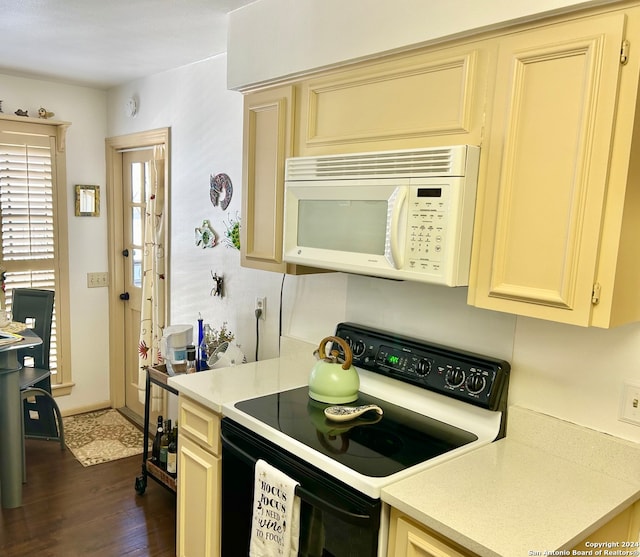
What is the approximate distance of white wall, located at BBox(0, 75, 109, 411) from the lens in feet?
12.5

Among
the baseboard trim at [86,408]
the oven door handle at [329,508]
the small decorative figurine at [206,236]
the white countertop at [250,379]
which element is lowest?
the baseboard trim at [86,408]

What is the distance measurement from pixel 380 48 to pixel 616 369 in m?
1.15

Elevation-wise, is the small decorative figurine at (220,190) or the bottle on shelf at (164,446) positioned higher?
the small decorative figurine at (220,190)

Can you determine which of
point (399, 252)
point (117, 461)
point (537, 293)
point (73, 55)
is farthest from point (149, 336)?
point (537, 293)

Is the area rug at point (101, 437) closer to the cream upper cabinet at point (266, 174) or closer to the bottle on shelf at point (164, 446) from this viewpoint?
the bottle on shelf at point (164, 446)

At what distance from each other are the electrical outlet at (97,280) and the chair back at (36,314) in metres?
0.56

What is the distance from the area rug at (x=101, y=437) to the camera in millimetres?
3428

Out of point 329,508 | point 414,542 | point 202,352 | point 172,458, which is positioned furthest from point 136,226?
point 414,542

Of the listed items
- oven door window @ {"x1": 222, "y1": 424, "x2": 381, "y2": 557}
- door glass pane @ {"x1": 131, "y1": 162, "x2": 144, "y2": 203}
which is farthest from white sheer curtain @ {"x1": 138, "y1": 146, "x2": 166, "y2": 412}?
oven door window @ {"x1": 222, "y1": 424, "x2": 381, "y2": 557}

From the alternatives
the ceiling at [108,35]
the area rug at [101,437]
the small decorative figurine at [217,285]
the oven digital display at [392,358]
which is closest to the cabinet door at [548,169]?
the oven digital display at [392,358]

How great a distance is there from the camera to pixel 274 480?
1.59 m

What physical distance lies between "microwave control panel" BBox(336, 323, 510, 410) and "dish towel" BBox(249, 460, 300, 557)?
569mm

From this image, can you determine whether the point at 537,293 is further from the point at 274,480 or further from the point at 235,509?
the point at 235,509

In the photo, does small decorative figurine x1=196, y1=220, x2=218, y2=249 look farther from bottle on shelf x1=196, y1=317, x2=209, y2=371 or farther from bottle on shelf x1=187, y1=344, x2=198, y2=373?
bottle on shelf x1=187, y1=344, x2=198, y2=373
